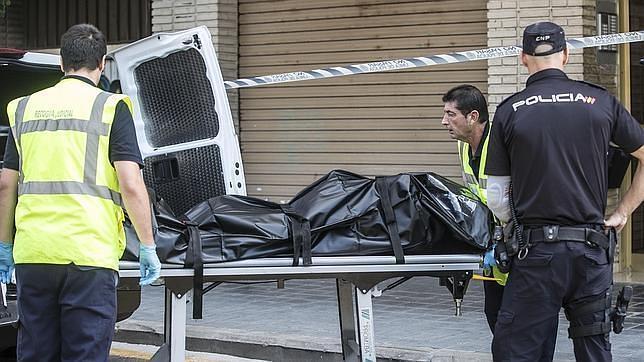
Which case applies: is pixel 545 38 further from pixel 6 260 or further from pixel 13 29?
pixel 13 29

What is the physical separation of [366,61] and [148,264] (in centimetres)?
664

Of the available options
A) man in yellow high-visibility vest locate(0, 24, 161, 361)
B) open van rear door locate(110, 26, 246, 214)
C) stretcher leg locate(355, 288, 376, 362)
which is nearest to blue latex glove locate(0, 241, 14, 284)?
man in yellow high-visibility vest locate(0, 24, 161, 361)

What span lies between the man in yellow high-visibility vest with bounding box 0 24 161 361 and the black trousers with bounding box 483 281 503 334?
81.3 inches

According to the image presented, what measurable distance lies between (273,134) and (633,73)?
385 cm

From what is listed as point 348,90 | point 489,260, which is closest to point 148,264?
point 489,260

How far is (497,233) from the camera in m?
5.07

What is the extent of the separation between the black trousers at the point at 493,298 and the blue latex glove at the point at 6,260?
2.49 meters

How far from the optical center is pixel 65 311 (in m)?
4.61

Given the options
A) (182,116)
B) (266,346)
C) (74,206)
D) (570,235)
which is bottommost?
(266,346)

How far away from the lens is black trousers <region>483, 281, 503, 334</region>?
5.90 m

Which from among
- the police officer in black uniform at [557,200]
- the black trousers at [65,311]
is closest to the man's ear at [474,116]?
the police officer in black uniform at [557,200]

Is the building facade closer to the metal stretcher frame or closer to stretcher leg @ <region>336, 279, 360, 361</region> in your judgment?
stretcher leg @ <region>336, 279, 360, 361</region>

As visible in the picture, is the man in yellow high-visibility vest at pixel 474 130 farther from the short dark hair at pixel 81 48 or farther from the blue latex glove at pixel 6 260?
the blue latex glove at pixel 6 260

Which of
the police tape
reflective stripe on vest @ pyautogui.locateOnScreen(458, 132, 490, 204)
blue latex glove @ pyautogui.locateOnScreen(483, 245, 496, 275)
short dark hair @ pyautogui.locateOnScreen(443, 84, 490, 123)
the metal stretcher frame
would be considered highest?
the police tape
